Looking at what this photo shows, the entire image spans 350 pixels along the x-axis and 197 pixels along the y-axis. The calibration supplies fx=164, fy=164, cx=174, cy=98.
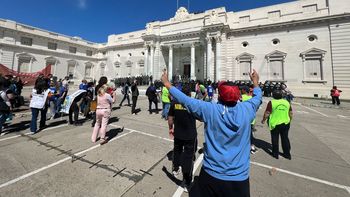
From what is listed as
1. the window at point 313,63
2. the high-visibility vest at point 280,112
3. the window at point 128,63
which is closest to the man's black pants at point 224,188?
the high-visibility vest at point 280,112

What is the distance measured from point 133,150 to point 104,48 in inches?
1792

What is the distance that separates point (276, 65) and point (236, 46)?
6783 mm

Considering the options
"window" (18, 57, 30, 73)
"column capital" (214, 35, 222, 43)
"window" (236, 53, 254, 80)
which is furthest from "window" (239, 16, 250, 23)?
"window" (18, 57, 30, 73)

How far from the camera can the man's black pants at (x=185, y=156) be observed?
295 centimetres

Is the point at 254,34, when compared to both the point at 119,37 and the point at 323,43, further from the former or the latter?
the point at 119,37

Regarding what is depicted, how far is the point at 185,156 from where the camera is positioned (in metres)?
3.02

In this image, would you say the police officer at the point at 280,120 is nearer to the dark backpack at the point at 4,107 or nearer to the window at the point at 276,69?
the dark backpack at the point at 4,107

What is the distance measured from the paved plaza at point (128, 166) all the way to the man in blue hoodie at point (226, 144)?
1479 mm

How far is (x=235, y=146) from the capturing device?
164 cm

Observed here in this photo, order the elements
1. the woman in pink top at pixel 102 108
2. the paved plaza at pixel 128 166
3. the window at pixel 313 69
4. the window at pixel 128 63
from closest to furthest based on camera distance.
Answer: the paved plaza at pixel 128 166
the woman in pink top at pixel 102 108
the window at pixel 313 69
the window at pixel 128 63

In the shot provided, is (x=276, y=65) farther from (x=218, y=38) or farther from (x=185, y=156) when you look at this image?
(x=185, y=156)

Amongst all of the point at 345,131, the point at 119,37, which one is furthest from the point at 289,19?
the point at 119,37

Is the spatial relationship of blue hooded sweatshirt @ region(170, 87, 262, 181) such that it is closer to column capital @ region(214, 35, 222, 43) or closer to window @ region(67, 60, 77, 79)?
column capital @ region(214, 35, 222, 43)

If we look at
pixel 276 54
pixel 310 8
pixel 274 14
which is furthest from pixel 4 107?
pixel 310 8
